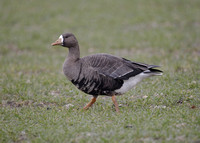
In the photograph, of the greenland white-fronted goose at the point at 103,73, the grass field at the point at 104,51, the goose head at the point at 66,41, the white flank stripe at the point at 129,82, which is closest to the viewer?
the grass field at the point at 104,51

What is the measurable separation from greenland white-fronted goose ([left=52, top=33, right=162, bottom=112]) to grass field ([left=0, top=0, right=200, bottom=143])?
22.0 inches

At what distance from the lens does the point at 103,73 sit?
19.8ft

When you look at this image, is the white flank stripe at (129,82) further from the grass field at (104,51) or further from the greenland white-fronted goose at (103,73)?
the grass field at (104,51)

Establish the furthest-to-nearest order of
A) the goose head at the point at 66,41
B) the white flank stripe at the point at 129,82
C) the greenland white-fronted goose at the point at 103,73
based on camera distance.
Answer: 1. the goose head at the point at 66,41
2. the white flank stripe at the point at 129,82
3. the greenland white-fronted goose at the point at 103,73

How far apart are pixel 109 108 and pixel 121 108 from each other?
0.94 ft

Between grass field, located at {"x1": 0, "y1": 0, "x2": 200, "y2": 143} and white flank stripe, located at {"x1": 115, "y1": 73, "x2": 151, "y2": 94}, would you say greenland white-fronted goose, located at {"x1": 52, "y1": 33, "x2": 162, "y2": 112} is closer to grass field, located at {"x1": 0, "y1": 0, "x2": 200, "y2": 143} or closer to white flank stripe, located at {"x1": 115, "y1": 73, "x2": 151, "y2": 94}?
white flank stripe, located at {"x1": 115, "y1": 73, "x2": 151, "y2": 94}

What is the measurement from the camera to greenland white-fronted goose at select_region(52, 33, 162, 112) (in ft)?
19.8

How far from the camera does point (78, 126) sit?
5297 millimetres

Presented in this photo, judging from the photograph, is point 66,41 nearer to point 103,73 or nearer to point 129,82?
point 103,73

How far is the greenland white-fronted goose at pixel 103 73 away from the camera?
6.04m

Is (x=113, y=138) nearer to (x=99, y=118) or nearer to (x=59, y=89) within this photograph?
(x=99, y=118)

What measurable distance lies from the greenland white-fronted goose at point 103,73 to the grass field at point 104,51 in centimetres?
56

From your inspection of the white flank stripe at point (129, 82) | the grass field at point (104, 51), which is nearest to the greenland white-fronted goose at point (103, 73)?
the white flank stripe at point (129, 82)

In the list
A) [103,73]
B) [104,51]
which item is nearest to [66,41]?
[103,73]
